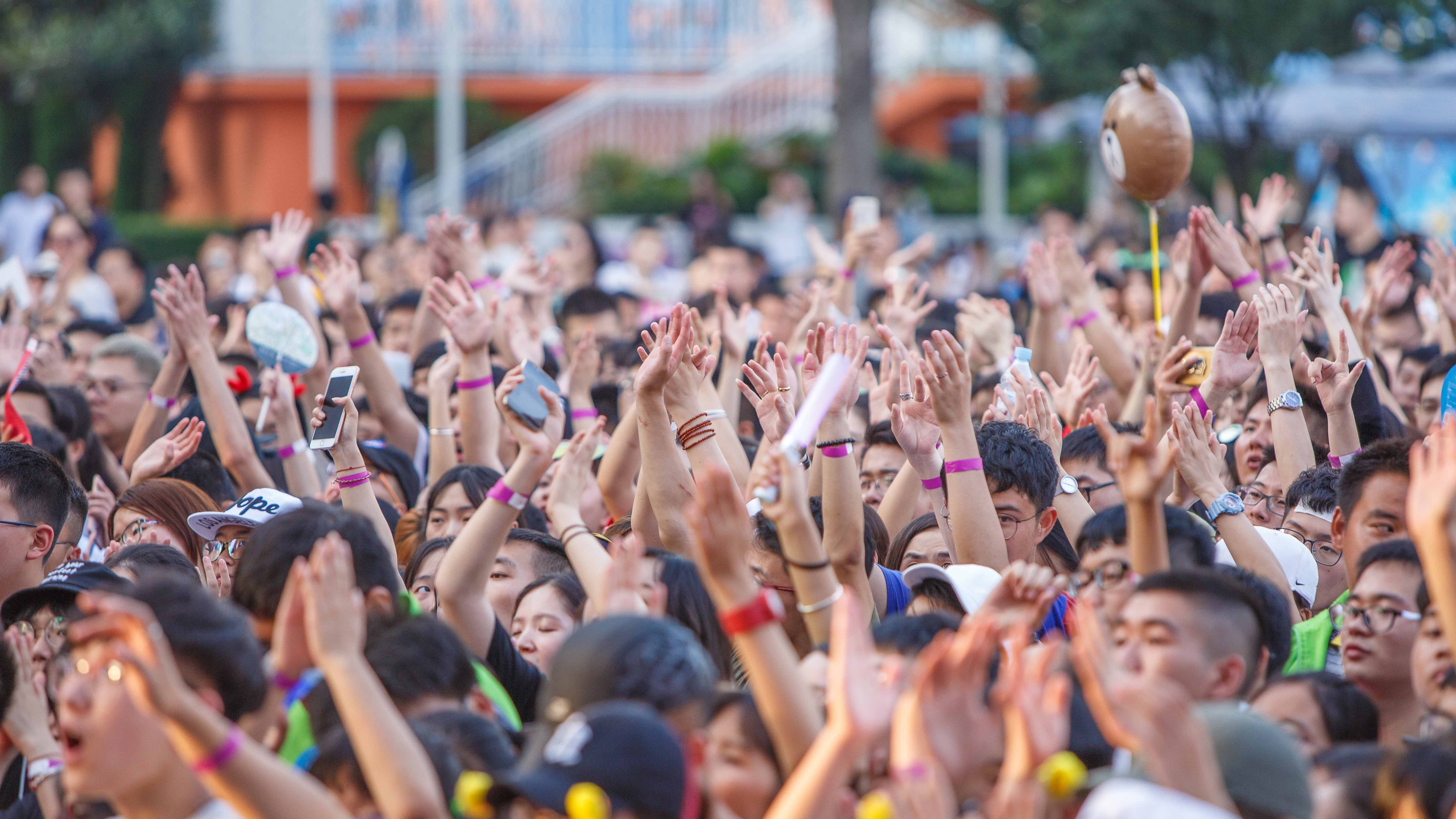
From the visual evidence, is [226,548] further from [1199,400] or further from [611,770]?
[1199,400]

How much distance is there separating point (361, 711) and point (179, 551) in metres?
1.95

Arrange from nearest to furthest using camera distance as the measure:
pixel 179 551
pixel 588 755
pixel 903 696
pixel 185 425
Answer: pixel 588 755 < pixel 903 696 < pixel 179 551 < pixel 185 425

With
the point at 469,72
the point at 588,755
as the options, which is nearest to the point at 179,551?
the point at 588,755

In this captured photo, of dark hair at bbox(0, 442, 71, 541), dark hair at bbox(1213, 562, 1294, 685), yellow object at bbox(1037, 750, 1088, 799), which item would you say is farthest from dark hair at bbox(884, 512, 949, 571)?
dark hair at bbox(0, 442, 71, 541)

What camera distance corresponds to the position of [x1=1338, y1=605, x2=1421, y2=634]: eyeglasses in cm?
366

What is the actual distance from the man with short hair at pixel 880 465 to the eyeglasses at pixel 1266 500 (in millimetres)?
1156

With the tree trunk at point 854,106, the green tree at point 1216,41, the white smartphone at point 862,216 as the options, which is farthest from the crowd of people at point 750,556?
the tree trunk at point 854,106

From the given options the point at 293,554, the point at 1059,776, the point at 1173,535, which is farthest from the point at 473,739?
the point at 1173,535

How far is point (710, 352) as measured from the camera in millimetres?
4883

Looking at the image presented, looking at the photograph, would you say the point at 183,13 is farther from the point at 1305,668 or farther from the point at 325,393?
the point at 1305,668

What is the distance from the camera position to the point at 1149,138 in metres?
6.50

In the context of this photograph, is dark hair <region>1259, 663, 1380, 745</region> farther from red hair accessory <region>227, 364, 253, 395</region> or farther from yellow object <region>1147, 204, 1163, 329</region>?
red hair accessory <region>227, 364, 253, 395</region>

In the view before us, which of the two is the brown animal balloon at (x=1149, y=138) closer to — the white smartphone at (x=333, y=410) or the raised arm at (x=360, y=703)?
the white smartphone at (x=333, y=410)

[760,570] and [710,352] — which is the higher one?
[710,352]
